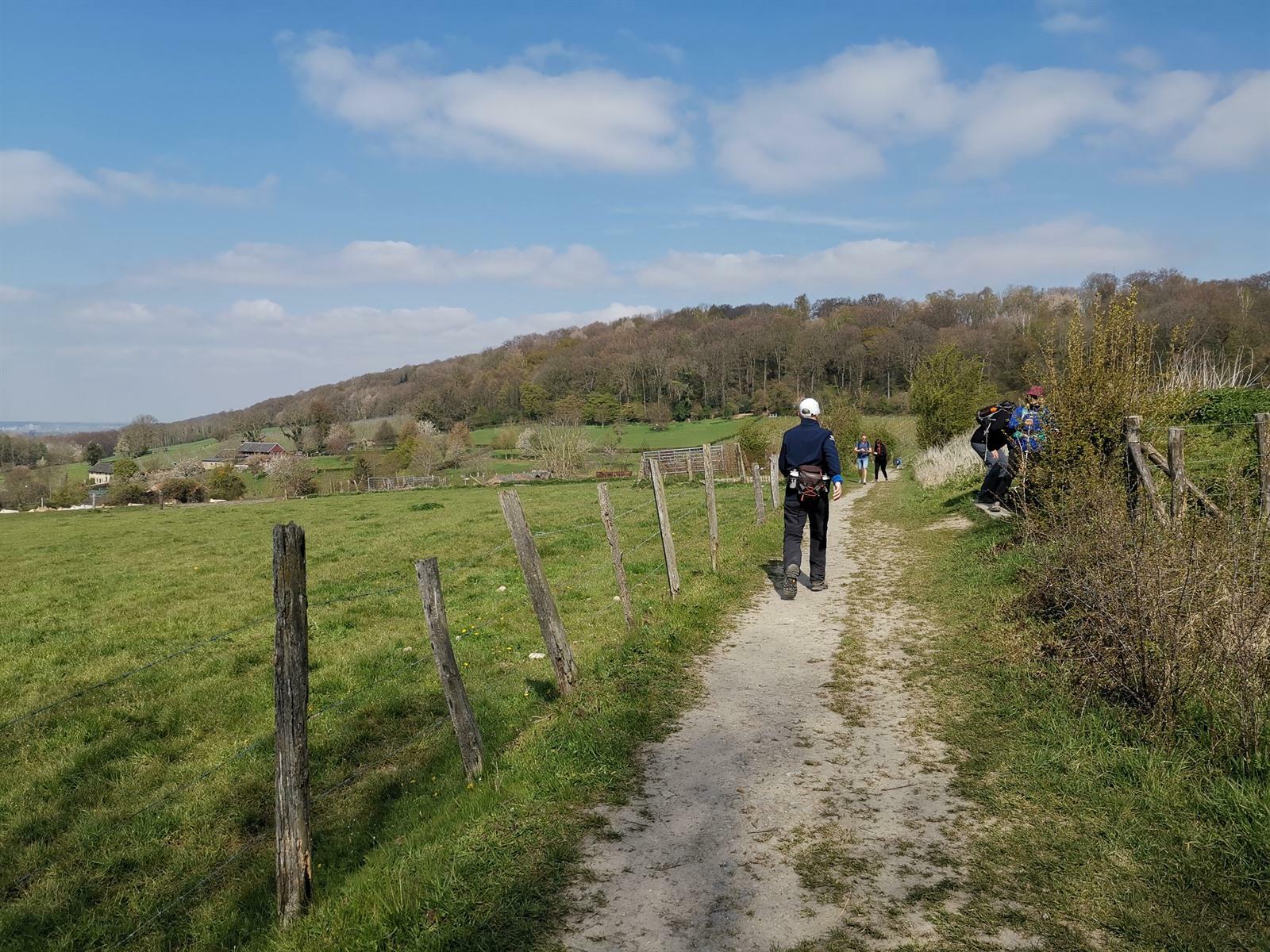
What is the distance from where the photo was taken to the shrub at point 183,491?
56.2 meters

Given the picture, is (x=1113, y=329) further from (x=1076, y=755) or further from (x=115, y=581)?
(x=115, y=581)

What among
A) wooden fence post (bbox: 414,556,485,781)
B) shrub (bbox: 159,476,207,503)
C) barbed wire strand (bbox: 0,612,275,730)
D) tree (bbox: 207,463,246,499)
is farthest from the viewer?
tree (bbox: 207,463,246,499)

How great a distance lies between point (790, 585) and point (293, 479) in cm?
5776

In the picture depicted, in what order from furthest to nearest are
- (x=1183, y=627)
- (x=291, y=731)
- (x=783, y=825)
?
(x=1183, y=627), (x=783, y=825), (x=291, y=731)

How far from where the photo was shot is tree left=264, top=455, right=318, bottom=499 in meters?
59.4

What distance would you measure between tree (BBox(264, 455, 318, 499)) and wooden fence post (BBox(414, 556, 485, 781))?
2275 inches

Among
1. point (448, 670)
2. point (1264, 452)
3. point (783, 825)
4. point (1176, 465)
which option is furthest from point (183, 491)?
point (1264, 452)

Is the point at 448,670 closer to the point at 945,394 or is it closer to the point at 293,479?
the point at 945,394

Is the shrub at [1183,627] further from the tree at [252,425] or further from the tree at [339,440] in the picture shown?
the tree at [252,425]

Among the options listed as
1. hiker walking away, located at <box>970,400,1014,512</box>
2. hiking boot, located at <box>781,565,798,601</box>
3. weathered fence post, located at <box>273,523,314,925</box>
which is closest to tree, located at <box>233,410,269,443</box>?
hiker walking away, located at <box>970,400,1014,512</box>

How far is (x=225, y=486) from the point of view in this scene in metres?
59.9

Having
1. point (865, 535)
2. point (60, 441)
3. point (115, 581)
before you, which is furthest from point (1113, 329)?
point (60, 441)

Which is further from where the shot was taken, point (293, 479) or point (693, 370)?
point (693, 370)

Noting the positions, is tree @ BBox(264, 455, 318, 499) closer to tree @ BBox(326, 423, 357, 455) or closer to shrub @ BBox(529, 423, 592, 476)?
shrub @ BBox(529, 423, 592, 476)
